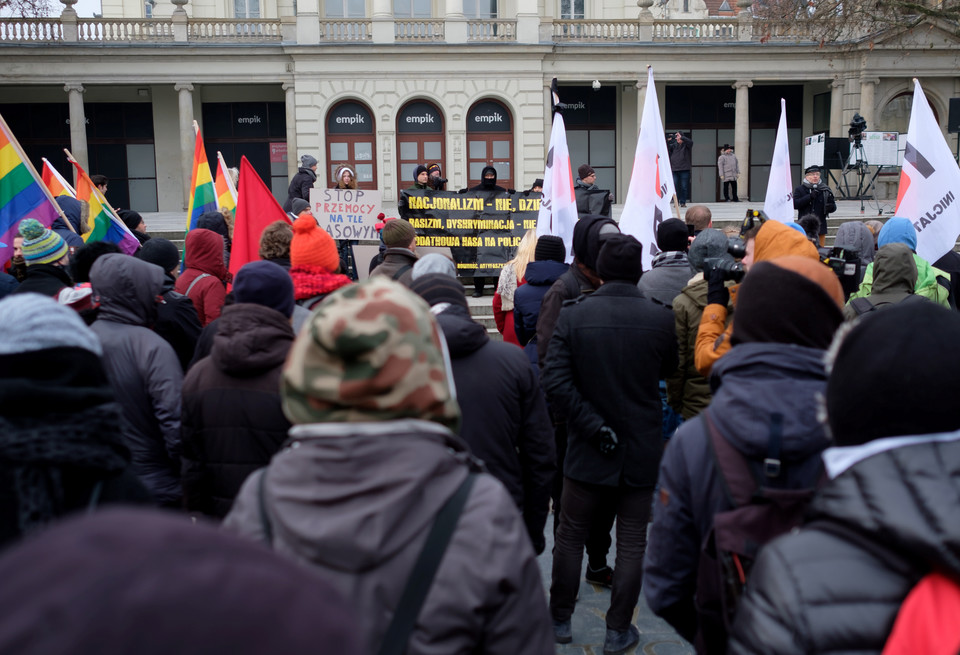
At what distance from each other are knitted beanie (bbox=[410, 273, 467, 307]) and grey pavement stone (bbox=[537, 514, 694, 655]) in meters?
1.54

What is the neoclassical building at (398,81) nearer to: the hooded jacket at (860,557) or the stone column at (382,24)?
the stone column at (382,24)

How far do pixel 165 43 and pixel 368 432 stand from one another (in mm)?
30074

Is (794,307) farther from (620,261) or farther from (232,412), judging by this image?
(232,412)

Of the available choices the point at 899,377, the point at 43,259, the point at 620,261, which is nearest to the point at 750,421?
the point at 899,377

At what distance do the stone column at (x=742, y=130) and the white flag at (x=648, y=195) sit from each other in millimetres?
23953

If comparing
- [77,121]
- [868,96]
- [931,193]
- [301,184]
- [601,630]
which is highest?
[868,96]

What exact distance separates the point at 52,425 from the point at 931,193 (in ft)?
23.3

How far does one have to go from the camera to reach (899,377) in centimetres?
163

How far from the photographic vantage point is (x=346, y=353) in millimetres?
1670

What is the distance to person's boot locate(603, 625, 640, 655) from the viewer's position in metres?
4.17

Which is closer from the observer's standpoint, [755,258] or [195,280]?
[755,258]

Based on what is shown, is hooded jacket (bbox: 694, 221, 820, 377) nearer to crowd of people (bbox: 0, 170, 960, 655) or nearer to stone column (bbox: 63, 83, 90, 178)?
crowd of people (bbox: 0, 170, 960, 655)

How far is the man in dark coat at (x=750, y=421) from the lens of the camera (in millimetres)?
2230

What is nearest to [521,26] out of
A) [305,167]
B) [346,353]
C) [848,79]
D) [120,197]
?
[848,79]
